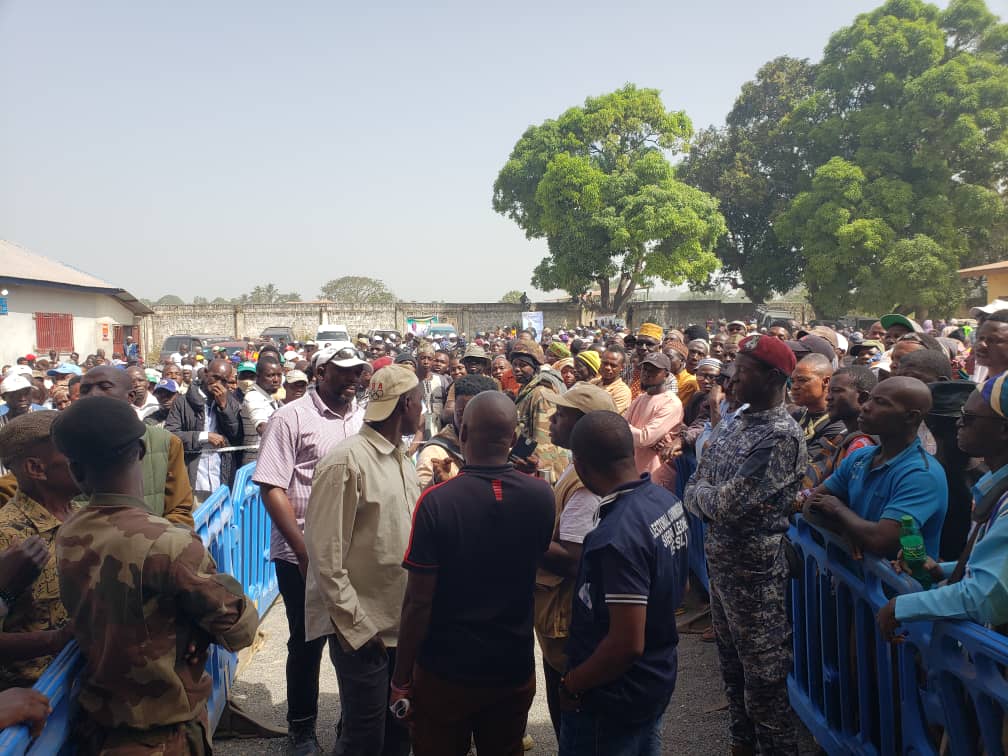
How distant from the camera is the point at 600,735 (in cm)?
258

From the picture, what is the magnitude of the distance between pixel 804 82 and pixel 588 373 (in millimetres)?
38754

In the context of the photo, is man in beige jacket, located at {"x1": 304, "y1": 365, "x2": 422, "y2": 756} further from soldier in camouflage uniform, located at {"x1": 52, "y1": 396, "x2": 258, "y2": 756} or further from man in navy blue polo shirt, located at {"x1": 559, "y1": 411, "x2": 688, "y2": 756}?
man in navy blue polo shirt, located at {"x1": 559, "y1": 411, "x2": 688, "y2": 756}

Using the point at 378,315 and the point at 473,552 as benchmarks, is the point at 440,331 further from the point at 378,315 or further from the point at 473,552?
the point at 473,552

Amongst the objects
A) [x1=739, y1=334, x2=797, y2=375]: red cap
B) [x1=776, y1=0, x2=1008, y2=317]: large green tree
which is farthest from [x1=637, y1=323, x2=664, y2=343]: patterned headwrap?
[x1=776, y1=0, x2=1008, y2=317]: large green tree

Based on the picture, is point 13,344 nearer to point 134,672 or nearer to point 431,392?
point 431,392

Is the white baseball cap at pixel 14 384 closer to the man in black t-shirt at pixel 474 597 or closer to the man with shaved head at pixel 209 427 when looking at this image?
the man with shaved head at pixel 209 427

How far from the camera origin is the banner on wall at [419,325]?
1245 inches

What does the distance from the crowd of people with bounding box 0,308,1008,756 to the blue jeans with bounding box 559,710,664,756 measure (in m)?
0.01

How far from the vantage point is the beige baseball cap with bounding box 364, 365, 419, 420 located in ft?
10.6

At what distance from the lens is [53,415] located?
116 inches

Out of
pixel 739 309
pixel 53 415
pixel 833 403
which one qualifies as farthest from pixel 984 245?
pixel 53 415

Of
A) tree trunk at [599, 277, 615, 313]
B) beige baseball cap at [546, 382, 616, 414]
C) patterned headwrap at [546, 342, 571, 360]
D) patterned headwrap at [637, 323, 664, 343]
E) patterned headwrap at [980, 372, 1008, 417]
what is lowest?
patterned headwrap at [546, 342, 571, 360]

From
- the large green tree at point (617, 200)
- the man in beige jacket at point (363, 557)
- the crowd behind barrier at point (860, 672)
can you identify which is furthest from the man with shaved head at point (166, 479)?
the large green tree at point (617, 200)

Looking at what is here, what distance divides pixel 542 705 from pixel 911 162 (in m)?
31.8
